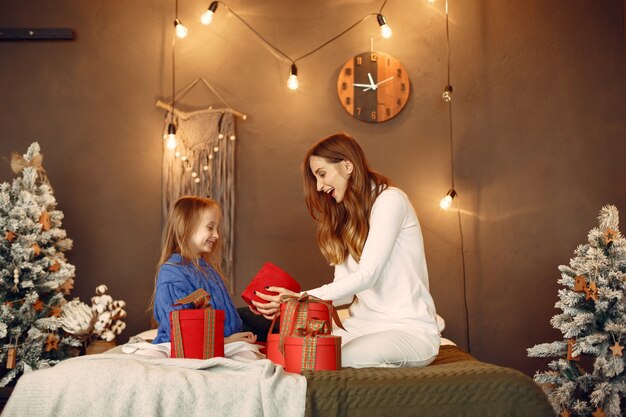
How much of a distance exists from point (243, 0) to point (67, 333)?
7.20 feet

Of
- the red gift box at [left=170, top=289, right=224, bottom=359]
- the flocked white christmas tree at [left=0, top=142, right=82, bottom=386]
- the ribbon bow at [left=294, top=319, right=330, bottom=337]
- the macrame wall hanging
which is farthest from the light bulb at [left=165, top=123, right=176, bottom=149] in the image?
the ribbon bow at [left=294, top=319, right=330, bottom=337]

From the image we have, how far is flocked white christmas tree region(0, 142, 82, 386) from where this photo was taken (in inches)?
129

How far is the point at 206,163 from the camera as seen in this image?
3951 millimetres

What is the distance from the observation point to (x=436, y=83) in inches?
160

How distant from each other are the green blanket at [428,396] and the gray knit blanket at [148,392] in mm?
82

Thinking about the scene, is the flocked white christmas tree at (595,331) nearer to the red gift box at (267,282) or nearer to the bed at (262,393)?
the bed at (262,393)

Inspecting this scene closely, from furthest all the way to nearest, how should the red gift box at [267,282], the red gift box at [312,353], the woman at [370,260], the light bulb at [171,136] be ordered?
the light bulb at [171,136], the red gift box at [267,282], the woman at [370,260], the red gift box at [312,353]

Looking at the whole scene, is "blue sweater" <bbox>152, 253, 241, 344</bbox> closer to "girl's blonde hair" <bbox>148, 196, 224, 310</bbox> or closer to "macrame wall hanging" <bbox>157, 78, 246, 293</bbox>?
"girl's blonde hair" <bbox>148, 196, 224, 310</bbox>

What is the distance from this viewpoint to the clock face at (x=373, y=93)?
402 centimetres

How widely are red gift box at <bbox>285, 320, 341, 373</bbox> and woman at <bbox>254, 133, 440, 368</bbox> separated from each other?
0.57ft

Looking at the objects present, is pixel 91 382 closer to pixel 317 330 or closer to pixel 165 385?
pixel 165 385

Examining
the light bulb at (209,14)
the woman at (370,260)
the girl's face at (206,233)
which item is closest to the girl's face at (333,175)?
the woman at (370,260)

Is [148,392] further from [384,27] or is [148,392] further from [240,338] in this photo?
[384,27]

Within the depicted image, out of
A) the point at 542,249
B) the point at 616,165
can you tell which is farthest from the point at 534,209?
the point at 616,165
